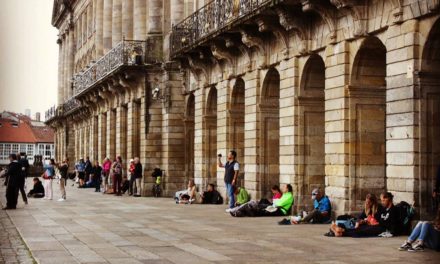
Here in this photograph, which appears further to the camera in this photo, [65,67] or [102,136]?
[65,67]

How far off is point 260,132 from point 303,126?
342 cm

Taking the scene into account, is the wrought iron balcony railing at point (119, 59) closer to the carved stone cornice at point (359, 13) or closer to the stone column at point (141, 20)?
the stone column at point (141, 20)

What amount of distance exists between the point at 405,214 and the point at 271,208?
641 centimetres

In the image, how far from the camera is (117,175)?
36.0m

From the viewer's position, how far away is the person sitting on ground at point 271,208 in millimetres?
21938

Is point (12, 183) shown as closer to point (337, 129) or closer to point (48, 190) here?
point (48, 190)

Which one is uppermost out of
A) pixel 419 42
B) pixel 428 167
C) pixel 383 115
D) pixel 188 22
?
pixel 188 22

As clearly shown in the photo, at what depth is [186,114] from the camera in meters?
34.9

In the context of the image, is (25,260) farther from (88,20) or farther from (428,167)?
(88,20)

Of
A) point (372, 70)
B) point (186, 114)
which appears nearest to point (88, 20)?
point (186, 114)

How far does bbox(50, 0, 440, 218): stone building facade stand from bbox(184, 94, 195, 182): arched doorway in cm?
5

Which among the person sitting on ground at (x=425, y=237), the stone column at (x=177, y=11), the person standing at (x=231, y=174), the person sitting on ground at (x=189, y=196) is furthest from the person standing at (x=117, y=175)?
the person sitting on ground at (x=425, y=237)

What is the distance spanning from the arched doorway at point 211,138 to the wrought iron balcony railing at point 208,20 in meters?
2.46

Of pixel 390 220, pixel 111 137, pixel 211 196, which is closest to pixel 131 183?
pixel 211 196
